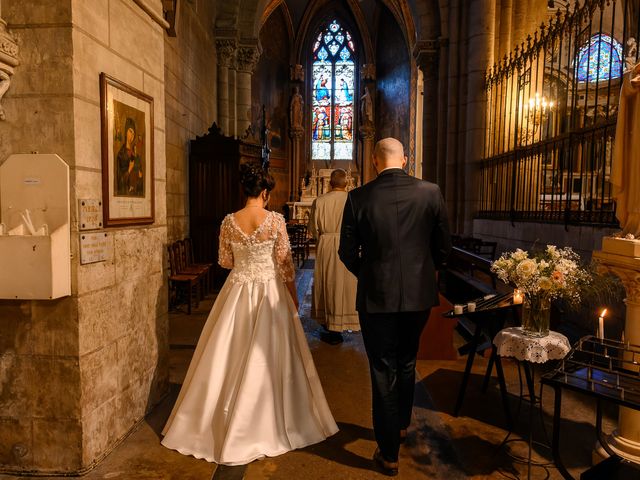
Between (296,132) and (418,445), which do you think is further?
(296,132)

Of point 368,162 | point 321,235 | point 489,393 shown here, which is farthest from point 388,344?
point 368,162

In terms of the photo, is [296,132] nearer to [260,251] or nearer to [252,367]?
[260,251]

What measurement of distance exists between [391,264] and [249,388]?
1.13m

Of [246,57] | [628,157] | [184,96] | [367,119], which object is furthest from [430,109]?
[367,119]

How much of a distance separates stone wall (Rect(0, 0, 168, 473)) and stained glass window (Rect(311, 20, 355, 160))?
18.9 m

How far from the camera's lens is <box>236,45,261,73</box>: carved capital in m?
11.6

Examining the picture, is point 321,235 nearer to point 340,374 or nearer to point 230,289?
point 340,374

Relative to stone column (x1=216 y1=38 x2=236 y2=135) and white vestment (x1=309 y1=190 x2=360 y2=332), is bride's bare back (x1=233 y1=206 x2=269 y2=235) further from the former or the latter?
stone column (x1=216 y1=38 x2=236 y2=135)

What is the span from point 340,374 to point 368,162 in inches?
681

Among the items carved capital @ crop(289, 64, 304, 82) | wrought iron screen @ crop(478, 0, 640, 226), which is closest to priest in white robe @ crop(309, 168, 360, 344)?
wrought iron screen @ crop(478, 0, 640, 226)

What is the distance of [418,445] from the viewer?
289 cm

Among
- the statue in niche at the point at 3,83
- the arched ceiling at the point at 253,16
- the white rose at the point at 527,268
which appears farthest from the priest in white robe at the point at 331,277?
the arched ceiling at the point at 253,16

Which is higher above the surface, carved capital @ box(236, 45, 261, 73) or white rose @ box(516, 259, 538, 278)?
carved capital @ box(236, 45, 261, 73)

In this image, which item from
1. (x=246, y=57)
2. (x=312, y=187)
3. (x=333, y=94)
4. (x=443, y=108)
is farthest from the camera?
(x=333, y=94)
